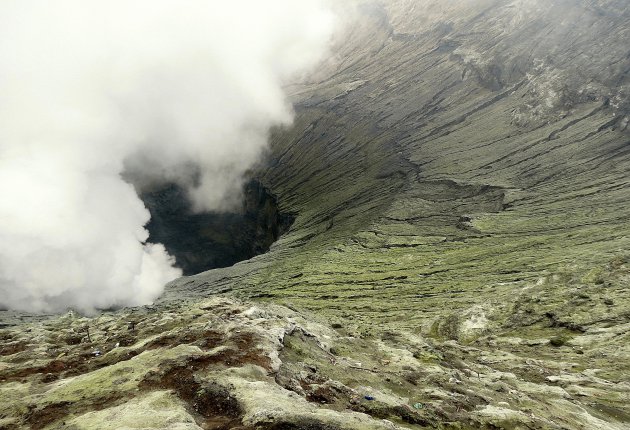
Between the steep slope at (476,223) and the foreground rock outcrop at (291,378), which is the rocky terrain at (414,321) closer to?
the foreground rock outcrop at (291,378)

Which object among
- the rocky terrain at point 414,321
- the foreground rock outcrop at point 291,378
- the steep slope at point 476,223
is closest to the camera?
the foreground rock outcrop at point 291,378

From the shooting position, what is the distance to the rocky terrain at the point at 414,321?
29.1 metres

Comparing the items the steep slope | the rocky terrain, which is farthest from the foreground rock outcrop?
the steep slope

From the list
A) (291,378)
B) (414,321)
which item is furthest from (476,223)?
(291,378)

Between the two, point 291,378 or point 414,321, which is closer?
point 291,378

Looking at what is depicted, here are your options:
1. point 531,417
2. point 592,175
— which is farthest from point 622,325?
point 592,175

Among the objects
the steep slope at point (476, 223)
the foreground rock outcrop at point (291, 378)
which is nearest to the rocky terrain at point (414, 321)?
the foreground rock outcrop at point (291, 378)

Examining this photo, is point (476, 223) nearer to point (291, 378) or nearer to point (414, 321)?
point (414, 321)

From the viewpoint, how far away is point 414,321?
8788 centimetres

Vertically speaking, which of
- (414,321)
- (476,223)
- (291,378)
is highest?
(476,223)

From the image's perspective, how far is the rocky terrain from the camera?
29.1m

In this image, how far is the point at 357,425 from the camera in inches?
923

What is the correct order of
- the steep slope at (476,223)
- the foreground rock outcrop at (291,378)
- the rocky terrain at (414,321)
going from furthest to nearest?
1. the steep slope at (476,223)
2. the rocky terrain at (414,321)
3. the foreground rock outcrop at (291,378)

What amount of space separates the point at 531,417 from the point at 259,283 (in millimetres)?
117294
